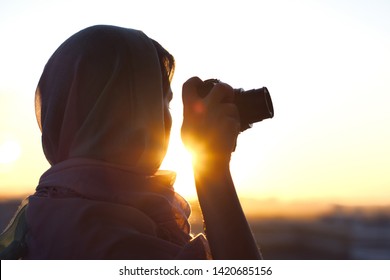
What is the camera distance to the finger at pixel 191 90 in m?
1.74

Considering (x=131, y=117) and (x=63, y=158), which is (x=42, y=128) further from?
(x=131, y=117)

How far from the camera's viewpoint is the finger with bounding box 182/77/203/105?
1.74m

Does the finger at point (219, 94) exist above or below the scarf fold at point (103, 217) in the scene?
above

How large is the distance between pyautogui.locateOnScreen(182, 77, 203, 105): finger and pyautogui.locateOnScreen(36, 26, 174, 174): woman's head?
15 centimetres

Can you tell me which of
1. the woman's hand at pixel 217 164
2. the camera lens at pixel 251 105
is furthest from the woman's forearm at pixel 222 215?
the camera lens at pixel 251 105

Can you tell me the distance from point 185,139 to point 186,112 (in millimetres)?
73

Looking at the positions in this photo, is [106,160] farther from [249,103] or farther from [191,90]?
[249,103]

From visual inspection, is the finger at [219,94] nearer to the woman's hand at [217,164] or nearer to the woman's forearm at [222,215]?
the woman's hand at [217,164]

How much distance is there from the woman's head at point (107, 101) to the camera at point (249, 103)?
7.8 inches

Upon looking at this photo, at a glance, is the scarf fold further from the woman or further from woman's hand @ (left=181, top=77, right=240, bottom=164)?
woman's hand @ (left=181, top=77, right=240, bottom=164)

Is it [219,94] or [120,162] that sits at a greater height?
[219,94]

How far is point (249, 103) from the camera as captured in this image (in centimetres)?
179

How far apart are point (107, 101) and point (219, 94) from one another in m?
0.33

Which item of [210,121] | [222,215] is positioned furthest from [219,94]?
[222,215]
